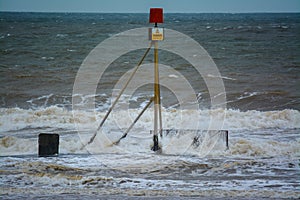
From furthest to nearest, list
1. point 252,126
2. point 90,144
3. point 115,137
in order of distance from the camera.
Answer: point 252,126
point 115,137
point 90,144

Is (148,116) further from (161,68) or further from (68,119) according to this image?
(161,68)

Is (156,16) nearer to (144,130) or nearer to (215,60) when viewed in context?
(144,130)

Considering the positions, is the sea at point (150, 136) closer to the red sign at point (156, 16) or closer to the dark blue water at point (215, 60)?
the dark blue water at point (215, 60)

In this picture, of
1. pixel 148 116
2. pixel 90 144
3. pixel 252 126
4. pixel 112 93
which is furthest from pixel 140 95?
pixel 90 144

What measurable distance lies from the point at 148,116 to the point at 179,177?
523 cm

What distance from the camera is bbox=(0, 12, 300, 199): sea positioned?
633 cm

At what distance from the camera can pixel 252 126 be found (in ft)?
36.8

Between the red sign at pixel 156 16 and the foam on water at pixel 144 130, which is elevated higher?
the red sign at pixel 156 16

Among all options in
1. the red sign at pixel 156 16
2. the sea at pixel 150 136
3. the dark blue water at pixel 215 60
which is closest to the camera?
the sea at pixel 150 136

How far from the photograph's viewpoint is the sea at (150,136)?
249 inches

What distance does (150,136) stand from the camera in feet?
A: 32.2

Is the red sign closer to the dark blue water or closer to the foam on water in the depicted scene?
the foam on water

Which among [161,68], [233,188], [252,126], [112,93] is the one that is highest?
[161,68]

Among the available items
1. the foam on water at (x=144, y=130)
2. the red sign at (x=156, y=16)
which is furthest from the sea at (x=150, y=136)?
the red sign at (x=156, y=16)
